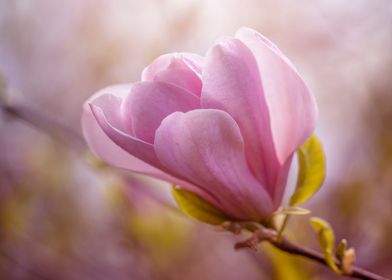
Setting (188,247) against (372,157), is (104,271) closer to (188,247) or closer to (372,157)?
(188,247)

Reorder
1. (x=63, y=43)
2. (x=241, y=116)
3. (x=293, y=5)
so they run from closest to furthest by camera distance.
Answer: (x=241, y=116)
(x=293, y=5)
(x=63, y=43)

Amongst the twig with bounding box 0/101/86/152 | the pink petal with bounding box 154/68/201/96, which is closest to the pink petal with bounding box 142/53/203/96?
the pink petal with bounding box 154/68/201/96

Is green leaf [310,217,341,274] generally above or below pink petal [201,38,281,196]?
below

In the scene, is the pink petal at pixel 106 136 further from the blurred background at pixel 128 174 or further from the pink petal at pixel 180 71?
the blurred background at pixel 128 174

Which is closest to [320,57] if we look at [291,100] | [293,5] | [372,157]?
[293,5]

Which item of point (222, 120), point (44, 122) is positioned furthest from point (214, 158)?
point (44, 122)

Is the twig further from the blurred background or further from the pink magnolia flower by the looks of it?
the pink magnolia flower

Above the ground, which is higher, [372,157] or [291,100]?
[291,100]
